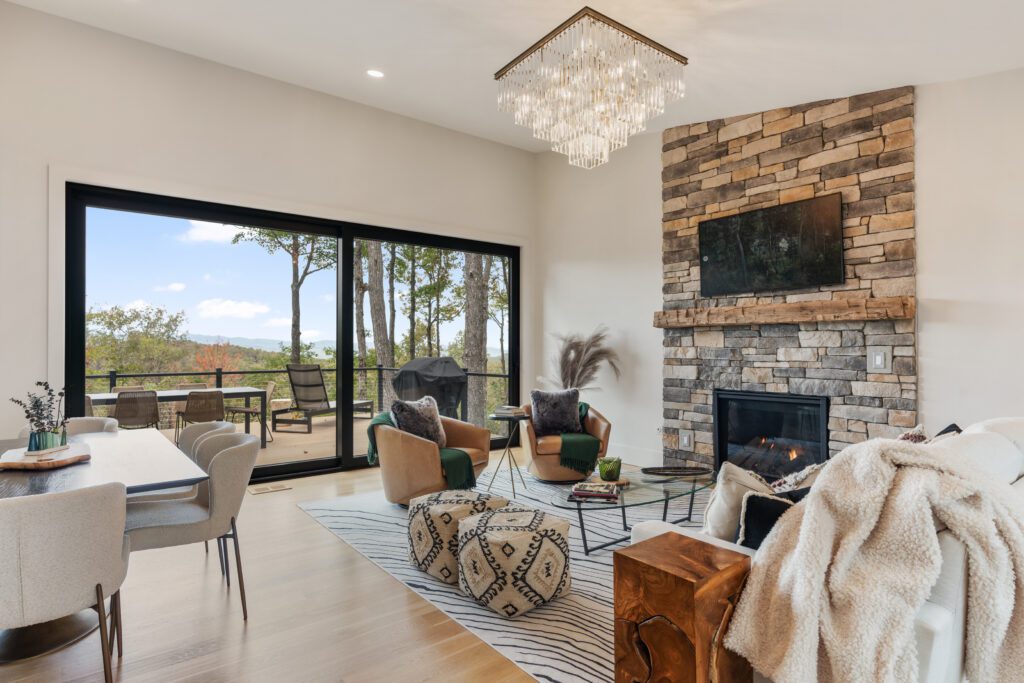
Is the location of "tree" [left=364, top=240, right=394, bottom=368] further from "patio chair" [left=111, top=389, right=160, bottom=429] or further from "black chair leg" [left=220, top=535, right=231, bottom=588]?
"black chair leg" [left=220, top=535, right=231, bottom=588]

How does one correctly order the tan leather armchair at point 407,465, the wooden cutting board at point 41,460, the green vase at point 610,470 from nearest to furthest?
the wooden cutting board at point 41,460 < the green vase at point 610,470 < the tan leather armchair at point 407,465

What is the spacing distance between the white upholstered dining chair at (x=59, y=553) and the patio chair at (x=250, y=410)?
3454 mm

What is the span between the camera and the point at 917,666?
3.84 ft

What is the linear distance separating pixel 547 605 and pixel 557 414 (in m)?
2.43

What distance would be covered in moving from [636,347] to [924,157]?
2.71m

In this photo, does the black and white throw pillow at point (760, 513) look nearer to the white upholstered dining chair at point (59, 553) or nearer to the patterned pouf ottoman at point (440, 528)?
the patterned pouf ottoman at point (440, 528)

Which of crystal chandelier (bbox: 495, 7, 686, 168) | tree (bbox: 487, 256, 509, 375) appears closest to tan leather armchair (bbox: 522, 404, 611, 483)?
tree (bbox: 487, 256, 509, 375)

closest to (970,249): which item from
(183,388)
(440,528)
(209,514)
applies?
(440,528)

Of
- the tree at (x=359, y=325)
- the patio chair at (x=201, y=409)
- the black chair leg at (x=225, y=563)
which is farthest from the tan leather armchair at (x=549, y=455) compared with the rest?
the patio chair at (x=201, y=409)

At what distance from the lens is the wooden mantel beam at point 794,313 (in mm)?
3979

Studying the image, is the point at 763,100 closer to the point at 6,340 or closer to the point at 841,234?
the point at 841,234

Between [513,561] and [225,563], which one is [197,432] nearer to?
[225,563]

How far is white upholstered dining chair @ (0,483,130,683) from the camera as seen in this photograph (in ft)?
5.27

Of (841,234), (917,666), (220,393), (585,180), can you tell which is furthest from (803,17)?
(220,393)
